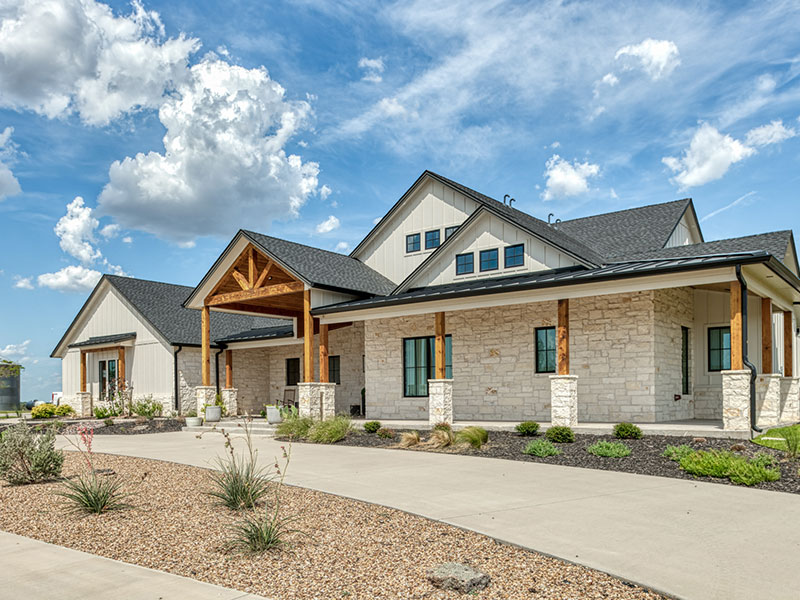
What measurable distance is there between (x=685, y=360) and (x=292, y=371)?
1562 centimetres

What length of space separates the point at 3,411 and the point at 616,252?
109 feet

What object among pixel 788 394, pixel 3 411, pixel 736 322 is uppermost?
pixel 736 322

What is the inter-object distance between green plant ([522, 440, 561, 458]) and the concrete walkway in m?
0.79

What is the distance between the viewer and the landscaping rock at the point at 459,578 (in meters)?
5.18

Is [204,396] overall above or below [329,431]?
above

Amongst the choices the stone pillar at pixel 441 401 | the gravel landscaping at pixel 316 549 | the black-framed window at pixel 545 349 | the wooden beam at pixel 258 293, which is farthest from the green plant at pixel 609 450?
the wooden beam at pixel 258 293

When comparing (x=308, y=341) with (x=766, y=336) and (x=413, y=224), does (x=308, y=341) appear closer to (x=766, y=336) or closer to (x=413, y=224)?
(x=413, y=224)

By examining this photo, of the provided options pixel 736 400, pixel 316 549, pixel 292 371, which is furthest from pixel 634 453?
pixel 292 371

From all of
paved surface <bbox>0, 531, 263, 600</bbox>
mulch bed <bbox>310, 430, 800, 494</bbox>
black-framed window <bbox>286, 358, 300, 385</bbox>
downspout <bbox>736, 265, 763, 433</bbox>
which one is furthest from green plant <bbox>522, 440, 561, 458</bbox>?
black-framed window <bbox>286, 358, 300, 385</bbox>

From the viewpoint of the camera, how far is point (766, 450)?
11633 mm

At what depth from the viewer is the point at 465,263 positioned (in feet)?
63.9

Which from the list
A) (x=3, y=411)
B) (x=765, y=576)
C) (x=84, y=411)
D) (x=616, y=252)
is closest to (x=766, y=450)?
(x=765, y=576)

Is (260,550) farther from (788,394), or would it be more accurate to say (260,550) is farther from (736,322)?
(788,394)

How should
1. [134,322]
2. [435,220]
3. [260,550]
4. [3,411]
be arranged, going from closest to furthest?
[260,550], [435,220], [134,322], [3,411]
